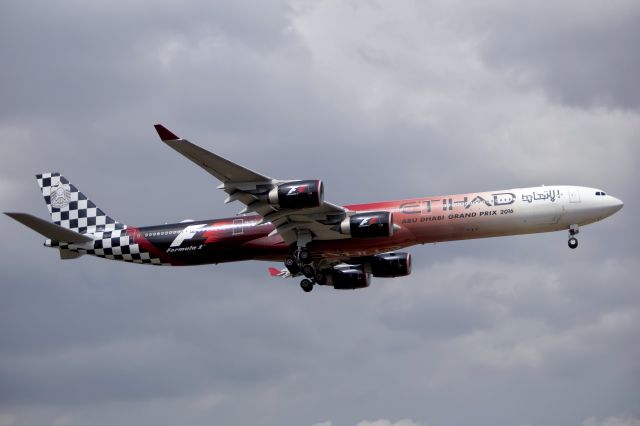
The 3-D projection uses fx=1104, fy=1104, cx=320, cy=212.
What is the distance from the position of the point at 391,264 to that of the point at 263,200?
13.9m

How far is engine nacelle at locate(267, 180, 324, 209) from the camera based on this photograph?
63.2m

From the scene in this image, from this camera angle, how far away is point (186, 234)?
7188 cm

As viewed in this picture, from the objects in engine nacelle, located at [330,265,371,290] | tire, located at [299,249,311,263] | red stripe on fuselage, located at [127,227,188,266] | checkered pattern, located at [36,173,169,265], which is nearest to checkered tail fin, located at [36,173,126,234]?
checkered pattern, located at [36,173,169,265]

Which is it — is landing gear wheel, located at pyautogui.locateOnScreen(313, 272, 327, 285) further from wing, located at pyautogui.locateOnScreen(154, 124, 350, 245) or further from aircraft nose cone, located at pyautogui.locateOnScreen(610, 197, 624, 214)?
aircraft nose cone, located at pyautogui.locateOnScreen(610, 197, 624, 214)

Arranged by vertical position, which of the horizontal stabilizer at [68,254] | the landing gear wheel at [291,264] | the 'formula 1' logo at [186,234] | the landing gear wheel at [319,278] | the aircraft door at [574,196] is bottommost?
the landing gear wheel at [319,278]

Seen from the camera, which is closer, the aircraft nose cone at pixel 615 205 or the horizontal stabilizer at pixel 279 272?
the aircraft nose cone at pixel 615 205

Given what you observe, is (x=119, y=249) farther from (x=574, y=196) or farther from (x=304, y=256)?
(x=574, y=196)

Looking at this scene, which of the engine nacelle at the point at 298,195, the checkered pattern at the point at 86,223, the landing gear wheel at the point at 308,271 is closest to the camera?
the engine nacelle at the point at 298,195

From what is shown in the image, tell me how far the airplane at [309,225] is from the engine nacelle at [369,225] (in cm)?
6

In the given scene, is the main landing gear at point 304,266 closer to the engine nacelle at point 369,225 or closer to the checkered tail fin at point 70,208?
the engine nacelle at point 369,225

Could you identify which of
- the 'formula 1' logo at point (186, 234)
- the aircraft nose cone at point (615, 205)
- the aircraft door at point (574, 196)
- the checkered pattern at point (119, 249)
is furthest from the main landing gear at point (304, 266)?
the aircraft nose cone at point (615, 205)

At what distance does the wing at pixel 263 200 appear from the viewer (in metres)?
60.9

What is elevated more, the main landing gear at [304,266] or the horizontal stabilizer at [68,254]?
the horizontal stabilizer at [68,254]

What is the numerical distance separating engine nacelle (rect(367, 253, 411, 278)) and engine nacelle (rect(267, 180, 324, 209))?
13.1 meters
